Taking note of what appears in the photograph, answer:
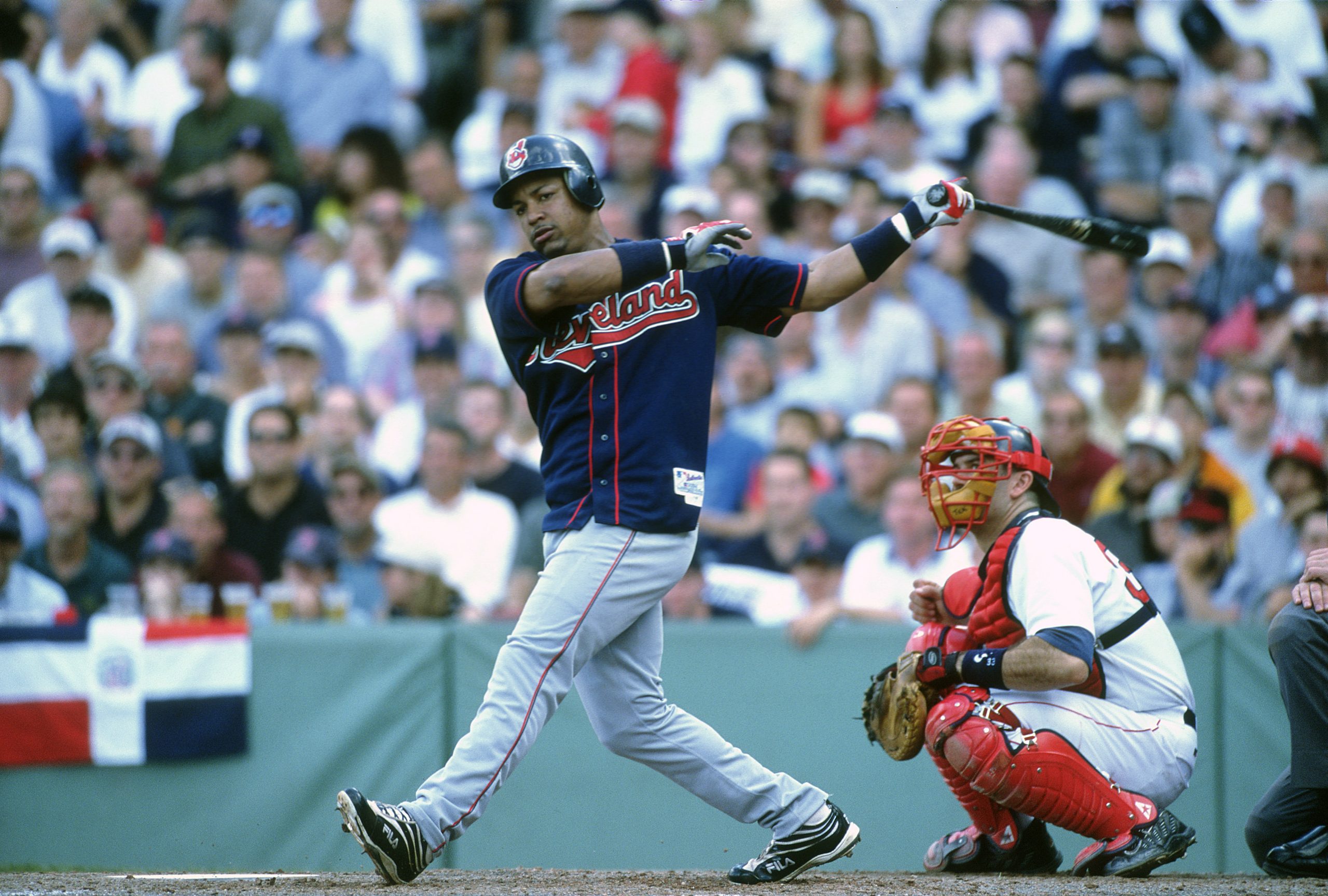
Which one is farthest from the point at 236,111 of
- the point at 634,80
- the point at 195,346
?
the point at 634,80

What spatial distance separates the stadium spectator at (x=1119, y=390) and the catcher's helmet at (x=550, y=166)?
15.5ft

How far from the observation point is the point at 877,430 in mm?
7809

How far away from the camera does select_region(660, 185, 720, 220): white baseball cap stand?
30.2ft

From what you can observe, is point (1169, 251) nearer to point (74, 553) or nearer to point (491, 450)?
point (491, 450)

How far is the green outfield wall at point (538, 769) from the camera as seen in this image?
626 centimetres

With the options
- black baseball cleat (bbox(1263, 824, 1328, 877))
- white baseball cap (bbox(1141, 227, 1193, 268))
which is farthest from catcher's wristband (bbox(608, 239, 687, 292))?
white baseball cap (bbox(1141, 227, 1193, 268))

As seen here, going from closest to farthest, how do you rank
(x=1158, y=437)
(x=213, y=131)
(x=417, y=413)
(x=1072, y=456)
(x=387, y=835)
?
(x=387, y=835)
(x=1158, y=437)
(x=1072, y=456)
(x=417, y=413)
(x=213, y=131)

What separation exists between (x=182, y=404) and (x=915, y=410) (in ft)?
13.6

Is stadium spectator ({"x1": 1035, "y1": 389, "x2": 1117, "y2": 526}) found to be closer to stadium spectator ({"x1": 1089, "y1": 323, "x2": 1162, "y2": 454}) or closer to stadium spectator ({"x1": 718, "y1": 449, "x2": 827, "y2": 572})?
stadium spectator ({"x1": 1089, "y1": 323, "x2": 1162, "y2": 454})

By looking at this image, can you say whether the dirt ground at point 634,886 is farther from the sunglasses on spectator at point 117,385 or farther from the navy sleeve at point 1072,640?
the sunglasses on spectator at point 117,385

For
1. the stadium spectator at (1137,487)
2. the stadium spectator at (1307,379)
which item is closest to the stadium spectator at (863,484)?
the stadium spectator at (1137,487)

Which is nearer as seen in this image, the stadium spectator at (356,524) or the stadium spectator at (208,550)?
the stadium spectator at (208,550)

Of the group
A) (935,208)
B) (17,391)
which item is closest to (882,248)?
(935,208)

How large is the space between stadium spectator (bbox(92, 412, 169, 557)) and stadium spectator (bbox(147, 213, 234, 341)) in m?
2.12
